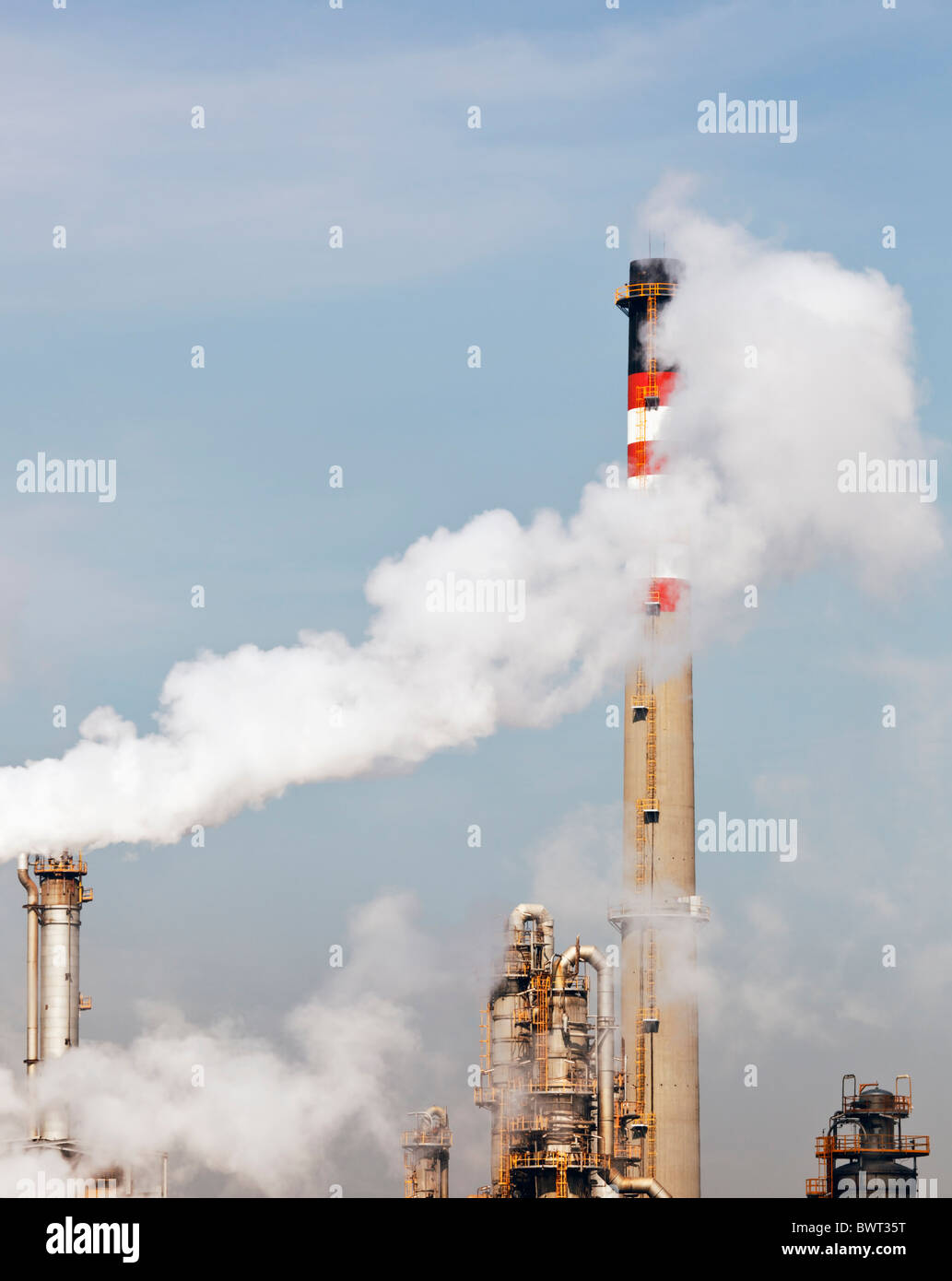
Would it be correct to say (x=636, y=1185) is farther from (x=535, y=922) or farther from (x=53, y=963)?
(x=53, y=963)

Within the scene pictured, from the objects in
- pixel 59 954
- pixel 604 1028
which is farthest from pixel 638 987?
pixel 59 954

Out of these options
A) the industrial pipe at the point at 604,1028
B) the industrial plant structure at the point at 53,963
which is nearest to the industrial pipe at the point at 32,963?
the industrial plant structure at the point at 53,963

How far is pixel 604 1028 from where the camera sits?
337 feet

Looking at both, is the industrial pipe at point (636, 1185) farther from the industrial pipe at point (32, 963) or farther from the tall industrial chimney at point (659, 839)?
the industrial pipe at point (32, 963)

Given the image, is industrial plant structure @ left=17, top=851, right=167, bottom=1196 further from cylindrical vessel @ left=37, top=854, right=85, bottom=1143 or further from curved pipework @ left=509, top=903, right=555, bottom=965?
curved pipework @ left=509, top=903, right=555, bottom=965

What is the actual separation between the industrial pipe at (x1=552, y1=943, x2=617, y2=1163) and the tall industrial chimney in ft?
9.90

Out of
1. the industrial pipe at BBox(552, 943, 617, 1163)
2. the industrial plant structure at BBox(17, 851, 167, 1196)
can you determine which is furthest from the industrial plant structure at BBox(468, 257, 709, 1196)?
the industrial plant structure at BBox(17, 851, 167, 1196)

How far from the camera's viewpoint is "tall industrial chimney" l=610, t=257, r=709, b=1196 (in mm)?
106250
